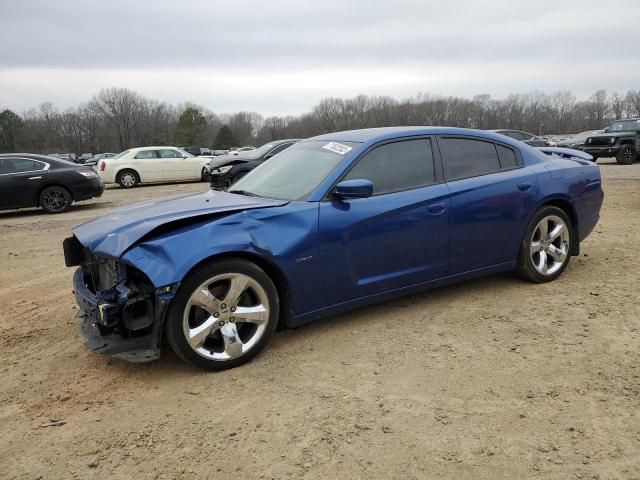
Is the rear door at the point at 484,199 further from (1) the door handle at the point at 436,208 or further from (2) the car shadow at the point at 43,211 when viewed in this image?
(2) the car shadow at the point at 43,211

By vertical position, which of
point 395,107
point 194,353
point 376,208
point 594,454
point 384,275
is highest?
point 395,107

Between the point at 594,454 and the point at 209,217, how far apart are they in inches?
97.7

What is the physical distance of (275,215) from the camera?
3.43 m

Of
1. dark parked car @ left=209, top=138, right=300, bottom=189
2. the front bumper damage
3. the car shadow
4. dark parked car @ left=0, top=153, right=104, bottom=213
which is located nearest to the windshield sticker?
the car shadow

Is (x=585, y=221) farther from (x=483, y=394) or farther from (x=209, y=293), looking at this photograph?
(x=209, y=293)

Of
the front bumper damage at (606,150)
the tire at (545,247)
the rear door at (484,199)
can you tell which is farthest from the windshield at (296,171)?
the front bumper damage at (606,150)

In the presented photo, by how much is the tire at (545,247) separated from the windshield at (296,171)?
193cm

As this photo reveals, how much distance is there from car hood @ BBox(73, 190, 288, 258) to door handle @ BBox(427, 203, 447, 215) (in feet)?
3.81

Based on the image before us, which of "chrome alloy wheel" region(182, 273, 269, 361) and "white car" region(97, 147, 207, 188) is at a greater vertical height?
"white car" region(97, 147, 207, 188)

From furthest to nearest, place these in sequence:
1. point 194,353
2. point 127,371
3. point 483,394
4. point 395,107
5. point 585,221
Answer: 1. point 395,107
2. point 585,221
3. point 127,371
4. point 194,353
5. point 483,394

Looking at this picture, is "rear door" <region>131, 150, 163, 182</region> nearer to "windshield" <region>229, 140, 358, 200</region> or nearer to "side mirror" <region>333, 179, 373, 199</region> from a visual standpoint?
"windshield" <region>229, 140, 358, 200</region>

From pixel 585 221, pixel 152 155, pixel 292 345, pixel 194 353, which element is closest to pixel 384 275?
pixel 292 345

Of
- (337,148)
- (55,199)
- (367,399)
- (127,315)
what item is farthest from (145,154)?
(367,399)

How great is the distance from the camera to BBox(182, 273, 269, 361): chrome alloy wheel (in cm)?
313
